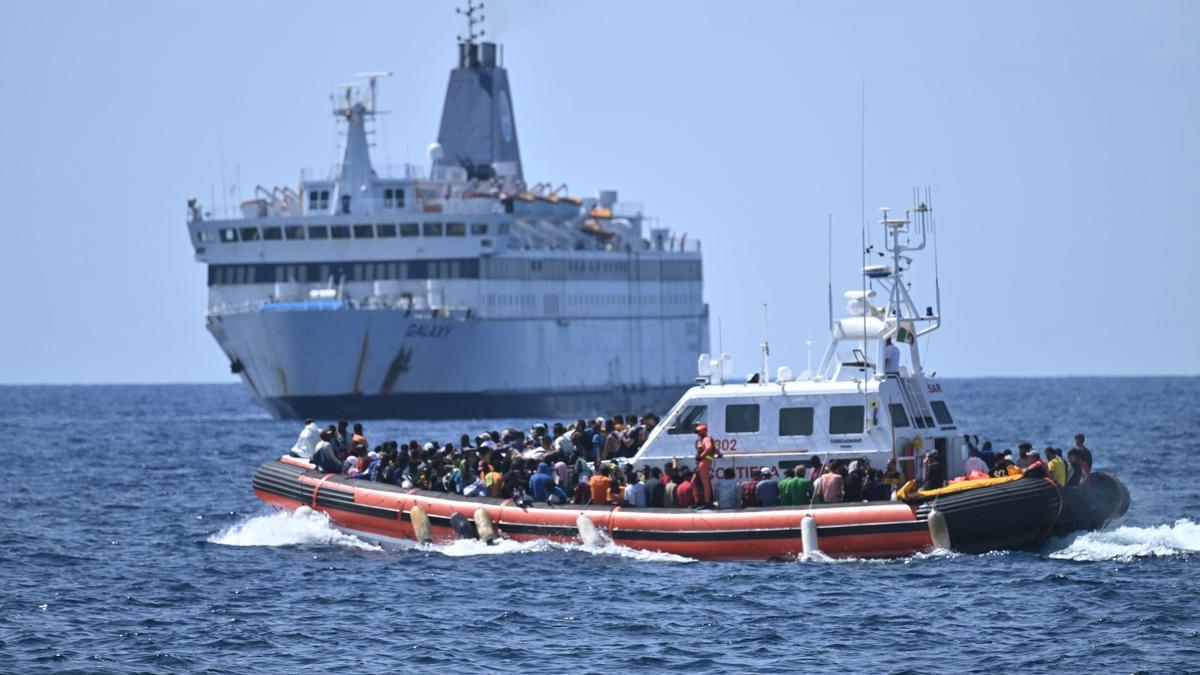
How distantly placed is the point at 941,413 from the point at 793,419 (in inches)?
91.6

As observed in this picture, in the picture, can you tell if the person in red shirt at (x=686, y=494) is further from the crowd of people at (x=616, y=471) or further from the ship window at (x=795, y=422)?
the ship window at (x=795, y=422)

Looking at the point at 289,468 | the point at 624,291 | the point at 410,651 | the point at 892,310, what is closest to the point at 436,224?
the point at 624,291

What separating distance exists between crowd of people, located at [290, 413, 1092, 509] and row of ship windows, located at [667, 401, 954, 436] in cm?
40

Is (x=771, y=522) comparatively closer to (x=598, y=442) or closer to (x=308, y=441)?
(x=598, y=442)

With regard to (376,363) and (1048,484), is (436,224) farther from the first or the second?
(1048,484)

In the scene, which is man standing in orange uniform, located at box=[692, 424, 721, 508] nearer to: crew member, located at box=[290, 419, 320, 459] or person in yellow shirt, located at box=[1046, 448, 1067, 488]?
person in yellow shirt, located at box=[1046, 448, 1067, 488]

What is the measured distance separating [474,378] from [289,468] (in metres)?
53.1

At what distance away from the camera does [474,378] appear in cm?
9094

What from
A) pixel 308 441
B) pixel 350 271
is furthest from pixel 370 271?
pixel 308 441

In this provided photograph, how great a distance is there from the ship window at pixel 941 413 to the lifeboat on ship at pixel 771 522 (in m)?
2.34

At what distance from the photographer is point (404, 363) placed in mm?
85812

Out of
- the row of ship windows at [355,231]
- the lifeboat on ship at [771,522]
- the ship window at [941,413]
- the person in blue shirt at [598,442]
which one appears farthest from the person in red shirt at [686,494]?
the row of ship windows at [355,231]

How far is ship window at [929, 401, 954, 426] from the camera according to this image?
32.8 meters

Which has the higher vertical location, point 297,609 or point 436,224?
point 436,224
